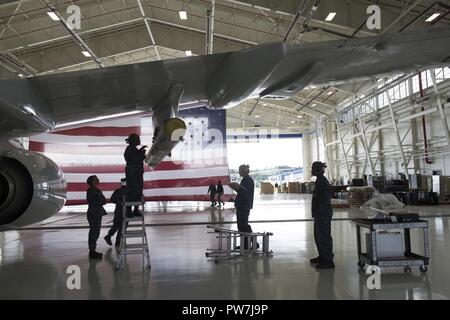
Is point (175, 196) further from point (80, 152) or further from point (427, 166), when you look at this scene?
point (427, 166)

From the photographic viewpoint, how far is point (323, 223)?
7016 mm

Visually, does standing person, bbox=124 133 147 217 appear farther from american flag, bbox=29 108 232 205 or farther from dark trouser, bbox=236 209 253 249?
american flag, bbox=29 108 232 205

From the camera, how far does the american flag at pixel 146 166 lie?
19.7 m

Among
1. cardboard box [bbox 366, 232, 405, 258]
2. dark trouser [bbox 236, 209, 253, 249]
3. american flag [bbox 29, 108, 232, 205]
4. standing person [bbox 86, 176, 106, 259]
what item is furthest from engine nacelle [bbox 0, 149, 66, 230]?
american flag [bbox 29, 108, 232, 205]

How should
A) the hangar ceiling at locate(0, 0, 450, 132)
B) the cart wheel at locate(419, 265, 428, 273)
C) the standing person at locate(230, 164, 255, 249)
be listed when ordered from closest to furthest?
the cart wheel at locate(419, 265, 428, 273), the standing person at locate(230, 164, 255, 249), the hangar ceiling at locate(0, 0, 450, 132)

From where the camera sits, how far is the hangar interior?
5.86m

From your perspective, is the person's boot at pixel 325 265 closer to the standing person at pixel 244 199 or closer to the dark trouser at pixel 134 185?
the standing person at pixel 244 199

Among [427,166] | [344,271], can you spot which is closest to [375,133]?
[427,166]

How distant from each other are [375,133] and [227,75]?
3460cm

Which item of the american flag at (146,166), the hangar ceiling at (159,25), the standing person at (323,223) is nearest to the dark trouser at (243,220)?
the standing person at (323,223)

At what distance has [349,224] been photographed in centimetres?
1409

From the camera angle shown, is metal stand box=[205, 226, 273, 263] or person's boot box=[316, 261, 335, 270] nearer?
person's boot box=[316, 261, 335, 270]

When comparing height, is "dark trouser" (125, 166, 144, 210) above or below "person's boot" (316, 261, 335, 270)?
above

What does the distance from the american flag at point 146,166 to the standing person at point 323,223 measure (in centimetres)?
1247
